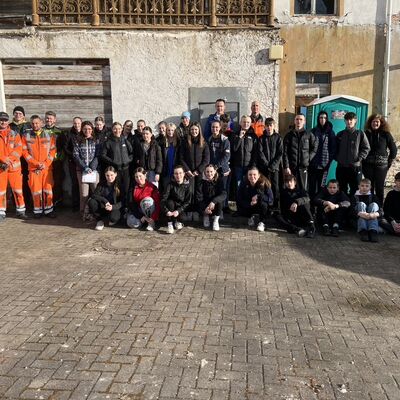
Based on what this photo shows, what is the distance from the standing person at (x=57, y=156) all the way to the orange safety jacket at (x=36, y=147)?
0.15 m

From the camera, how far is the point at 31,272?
214 inches

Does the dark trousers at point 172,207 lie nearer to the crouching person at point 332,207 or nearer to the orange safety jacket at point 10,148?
the crouching person at point 332,207

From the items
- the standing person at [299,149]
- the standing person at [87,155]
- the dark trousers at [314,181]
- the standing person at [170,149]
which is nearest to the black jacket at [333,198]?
the standing person at [299,149]

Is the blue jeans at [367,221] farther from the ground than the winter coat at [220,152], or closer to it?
closer to it

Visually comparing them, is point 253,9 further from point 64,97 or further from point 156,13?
point 64,97

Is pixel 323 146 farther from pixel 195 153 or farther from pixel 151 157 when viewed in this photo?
pixel 151 157

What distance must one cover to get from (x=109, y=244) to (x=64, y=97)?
4.68m

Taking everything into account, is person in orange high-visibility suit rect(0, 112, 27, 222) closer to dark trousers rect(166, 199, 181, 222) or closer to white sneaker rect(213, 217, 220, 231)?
dark trousers rect(166, 199, 181, 222)

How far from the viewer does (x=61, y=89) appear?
9742 millimetres

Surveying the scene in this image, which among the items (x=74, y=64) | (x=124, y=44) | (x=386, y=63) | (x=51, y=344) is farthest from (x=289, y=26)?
(x=51, y=344)

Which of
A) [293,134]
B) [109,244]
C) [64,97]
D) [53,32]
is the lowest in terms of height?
[109,244]

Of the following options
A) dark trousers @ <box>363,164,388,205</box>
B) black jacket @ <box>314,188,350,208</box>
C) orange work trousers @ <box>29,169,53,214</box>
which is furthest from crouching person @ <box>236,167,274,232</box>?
orange work trousers @ <box>29,169,53,214</box>

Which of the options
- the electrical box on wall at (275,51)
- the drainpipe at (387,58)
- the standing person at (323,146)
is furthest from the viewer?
the drainpipe at (387,58)

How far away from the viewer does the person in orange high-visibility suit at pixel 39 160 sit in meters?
8.20
